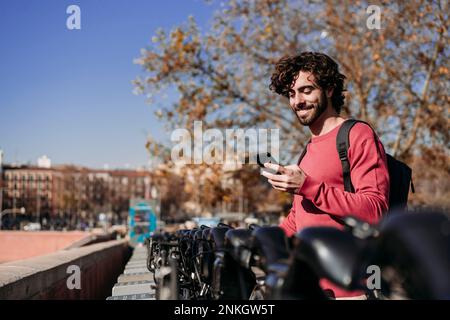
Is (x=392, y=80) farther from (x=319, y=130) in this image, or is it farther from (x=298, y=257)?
(x=298, y=257)

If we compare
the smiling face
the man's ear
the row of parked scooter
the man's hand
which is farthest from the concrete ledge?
the man's ear

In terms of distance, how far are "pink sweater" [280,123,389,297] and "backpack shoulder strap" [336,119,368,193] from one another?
2 centimetres

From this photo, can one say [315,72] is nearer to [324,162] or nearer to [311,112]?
[311,112]

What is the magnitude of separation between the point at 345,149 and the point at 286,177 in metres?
0.43

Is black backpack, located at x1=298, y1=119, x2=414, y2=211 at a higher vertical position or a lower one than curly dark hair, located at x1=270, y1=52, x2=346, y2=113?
lower

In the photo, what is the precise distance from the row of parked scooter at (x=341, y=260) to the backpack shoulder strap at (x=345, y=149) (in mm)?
690

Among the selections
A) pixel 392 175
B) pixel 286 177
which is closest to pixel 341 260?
pixel 286 177

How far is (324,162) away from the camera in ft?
10.9

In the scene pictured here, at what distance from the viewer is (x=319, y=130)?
3547 millimetres

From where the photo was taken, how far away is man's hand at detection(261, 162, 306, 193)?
2906mm

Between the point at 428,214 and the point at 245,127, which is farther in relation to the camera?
the point at 245,127

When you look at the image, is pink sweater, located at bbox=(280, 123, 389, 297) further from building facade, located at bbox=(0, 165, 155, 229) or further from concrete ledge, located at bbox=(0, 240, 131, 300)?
building facade, located at bbox=(0, 165, 155, 229)

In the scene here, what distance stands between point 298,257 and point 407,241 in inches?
17.0
